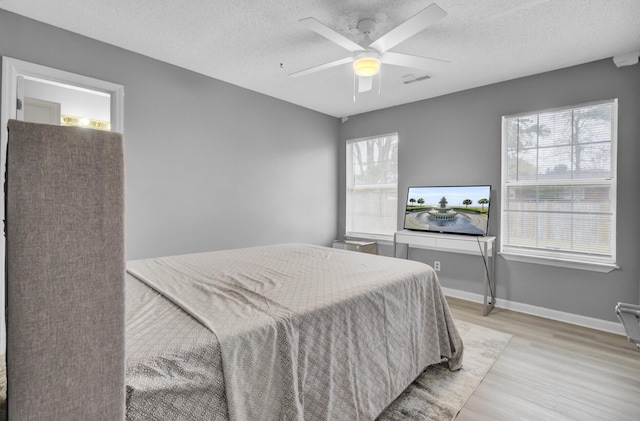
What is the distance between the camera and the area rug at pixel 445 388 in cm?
173

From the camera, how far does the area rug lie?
1.73 metres

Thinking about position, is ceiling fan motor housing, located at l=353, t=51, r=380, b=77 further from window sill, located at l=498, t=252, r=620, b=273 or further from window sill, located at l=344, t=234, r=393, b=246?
window sill, located at l=344, t=234, r=393, b=246

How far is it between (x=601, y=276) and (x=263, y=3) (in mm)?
3741

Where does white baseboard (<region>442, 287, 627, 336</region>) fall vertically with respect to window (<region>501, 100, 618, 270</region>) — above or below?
below

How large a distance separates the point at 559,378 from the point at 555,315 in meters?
1.28

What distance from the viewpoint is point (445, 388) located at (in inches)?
77.3

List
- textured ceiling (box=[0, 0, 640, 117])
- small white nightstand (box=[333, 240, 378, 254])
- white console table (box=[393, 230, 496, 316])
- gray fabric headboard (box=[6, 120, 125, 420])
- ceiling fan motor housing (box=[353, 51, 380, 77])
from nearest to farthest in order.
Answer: gray fabric headboard (box=[6, 120, 125, 420])
textured ceiling (box=[0, 0, 640, 117])
ceiling fan motor housing (box=[353, 51, 380, 77])
white console table (box=[393, 230, 496, 316])
small white nightstand (box=[333, 240, 378, 254])

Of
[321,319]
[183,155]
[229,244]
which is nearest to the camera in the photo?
[321,319]

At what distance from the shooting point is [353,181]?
198 inches

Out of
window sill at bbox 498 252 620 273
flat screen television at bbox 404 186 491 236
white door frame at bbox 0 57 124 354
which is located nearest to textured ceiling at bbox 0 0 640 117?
white door frame at bbox 0 57 124 354

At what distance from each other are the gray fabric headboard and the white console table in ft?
11.0

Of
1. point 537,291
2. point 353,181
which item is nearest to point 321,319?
point 537,291

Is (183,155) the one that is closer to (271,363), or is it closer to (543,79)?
(271,363)

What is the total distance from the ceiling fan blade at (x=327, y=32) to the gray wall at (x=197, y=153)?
1.82 meters
